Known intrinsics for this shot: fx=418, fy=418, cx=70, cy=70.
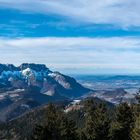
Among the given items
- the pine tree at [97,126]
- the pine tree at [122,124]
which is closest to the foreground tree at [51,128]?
the pine tree at [97,126]

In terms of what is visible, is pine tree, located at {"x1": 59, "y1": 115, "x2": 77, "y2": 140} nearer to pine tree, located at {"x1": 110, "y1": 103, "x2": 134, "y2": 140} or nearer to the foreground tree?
the foreground tree

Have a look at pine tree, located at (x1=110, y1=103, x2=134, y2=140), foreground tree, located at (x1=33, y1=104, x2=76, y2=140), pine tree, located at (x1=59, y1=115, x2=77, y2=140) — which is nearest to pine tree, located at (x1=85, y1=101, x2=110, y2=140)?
pine tree, located at (x1=110, y1=103, x2=134, y2=140)

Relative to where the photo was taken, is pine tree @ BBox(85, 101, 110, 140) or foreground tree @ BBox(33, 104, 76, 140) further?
pine tree @ BBox(85, 101, 110, 140)

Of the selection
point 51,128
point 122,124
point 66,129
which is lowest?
point 66,129

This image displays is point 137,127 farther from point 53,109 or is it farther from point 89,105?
point 89,105

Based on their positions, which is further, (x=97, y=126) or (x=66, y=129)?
(x=97, y=126)

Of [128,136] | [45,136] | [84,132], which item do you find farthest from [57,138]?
[128,136]

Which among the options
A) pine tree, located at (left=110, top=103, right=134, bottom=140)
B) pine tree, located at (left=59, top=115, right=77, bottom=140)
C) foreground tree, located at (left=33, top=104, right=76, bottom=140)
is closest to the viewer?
foreground tree, located at (left=33, top=104, right=76, bottom=140)

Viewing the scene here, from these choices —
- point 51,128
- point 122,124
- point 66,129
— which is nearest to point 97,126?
point 122,124

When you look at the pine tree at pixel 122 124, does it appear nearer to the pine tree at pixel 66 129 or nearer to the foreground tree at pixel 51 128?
the pine tree at pixel 66 129

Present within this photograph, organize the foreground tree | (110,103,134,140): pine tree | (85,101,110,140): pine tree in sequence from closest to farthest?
the foreground tree < (85,101,110,140): pine tree < (110,103,134,140): pine tree

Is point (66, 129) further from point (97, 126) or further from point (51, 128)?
point (97, 126)

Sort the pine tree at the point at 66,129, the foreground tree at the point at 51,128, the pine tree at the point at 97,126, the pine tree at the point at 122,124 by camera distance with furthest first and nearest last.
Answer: the pine tree at the point at 122,124 → the pine tree at the point at 97,126 → the pine tree at the point at 66,129 → the foreground tree at the point at 51,128

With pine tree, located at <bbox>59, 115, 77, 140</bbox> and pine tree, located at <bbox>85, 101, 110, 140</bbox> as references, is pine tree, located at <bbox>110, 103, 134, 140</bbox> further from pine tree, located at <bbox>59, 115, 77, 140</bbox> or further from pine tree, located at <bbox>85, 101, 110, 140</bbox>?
pine tree, located at <bbox>59, 115, 77, 140</bbox>
